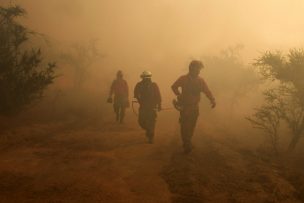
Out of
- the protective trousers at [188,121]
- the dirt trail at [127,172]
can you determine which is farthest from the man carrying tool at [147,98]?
the protective trousers at [188,121]

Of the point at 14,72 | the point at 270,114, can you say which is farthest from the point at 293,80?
the point at 14,72

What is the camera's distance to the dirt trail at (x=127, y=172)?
699cm

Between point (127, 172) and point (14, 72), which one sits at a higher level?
point (14, 72)

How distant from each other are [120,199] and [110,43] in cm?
7342

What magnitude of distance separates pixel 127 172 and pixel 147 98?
3773mm

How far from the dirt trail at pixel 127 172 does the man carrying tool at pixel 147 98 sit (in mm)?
683

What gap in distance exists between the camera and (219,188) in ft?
25.3

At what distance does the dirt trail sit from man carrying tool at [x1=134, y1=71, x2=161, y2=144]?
0.68 metres

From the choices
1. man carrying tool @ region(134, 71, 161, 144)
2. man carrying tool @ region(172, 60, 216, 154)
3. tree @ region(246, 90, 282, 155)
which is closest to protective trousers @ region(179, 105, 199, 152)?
man carrying tool @ region(172, 60, 216, 154)

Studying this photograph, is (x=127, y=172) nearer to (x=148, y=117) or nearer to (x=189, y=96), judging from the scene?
(x=189, y=96)

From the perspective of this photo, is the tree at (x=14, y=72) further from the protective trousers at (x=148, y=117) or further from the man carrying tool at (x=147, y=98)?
the protective trousers at (x=148, y=117)

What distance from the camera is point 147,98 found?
1188cm

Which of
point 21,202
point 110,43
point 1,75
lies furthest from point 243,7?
point 21,202

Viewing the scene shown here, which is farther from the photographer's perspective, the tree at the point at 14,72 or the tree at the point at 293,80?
the tree at the point at 14,72
